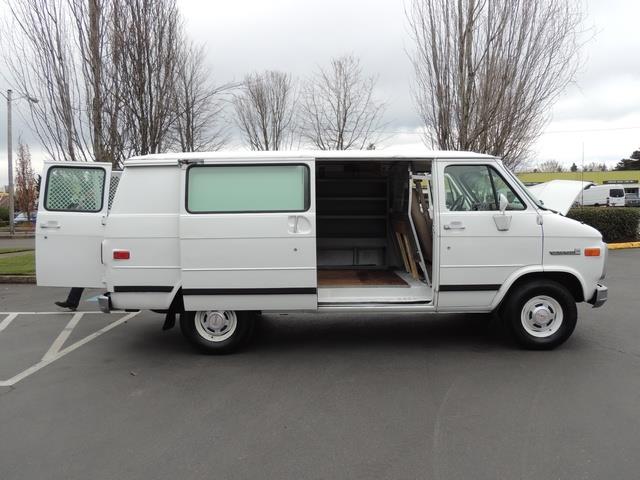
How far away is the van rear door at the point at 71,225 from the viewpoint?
19.2ft

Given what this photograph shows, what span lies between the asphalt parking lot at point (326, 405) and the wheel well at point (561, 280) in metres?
0.66

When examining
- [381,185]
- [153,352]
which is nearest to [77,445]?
[153,352]

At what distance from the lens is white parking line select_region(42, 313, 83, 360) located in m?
5.88

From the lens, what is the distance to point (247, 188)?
5312 millimetres

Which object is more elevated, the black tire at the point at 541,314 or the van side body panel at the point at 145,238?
the van side body panel at the point at 145,238

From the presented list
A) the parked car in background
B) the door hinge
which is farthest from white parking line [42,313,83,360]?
the parked car in background

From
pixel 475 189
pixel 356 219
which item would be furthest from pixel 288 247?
pixel 356 219

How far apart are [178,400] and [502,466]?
2726 millimetres

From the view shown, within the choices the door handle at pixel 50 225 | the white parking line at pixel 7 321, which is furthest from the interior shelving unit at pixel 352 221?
the white parking line at pixel 7 321

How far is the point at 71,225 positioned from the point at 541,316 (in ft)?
18.1

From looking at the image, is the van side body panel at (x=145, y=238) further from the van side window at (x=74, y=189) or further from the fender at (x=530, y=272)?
the fender at (x=530, y=272)

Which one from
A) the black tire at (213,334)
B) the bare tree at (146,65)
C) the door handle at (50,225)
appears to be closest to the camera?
the black tire at (213,334)

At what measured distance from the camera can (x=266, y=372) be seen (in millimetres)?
5062

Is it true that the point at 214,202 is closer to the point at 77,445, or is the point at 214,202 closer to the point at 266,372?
the point at 266,372
